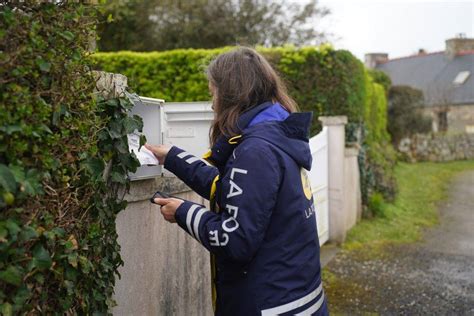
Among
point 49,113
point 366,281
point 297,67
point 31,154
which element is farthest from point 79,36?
point 297,67

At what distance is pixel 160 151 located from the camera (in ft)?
9.20

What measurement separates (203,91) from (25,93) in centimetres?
734

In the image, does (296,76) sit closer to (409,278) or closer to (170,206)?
(409,278)

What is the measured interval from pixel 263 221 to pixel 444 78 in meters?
32.3

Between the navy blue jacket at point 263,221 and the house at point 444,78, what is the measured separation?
24.7m

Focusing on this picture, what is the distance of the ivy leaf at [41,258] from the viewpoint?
1.80 meters

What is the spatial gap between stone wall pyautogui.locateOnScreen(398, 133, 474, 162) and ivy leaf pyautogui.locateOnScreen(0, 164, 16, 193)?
1883 centimetres

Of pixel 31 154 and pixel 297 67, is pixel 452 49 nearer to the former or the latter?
pixel 297 67

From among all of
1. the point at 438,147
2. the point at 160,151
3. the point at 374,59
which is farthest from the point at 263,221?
the point at 374,59

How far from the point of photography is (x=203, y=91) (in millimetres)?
9000

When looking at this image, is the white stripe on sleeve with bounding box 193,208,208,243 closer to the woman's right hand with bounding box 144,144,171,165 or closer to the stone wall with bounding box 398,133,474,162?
the woman's right hand with bounding box 144,144,171,165

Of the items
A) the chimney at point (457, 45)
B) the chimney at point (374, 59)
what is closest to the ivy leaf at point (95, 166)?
the chimney at point (457, 45)

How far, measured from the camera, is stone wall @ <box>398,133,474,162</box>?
19.5 metres

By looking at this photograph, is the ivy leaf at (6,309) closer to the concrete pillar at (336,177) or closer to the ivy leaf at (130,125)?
the ivy leaf at (130,125)
